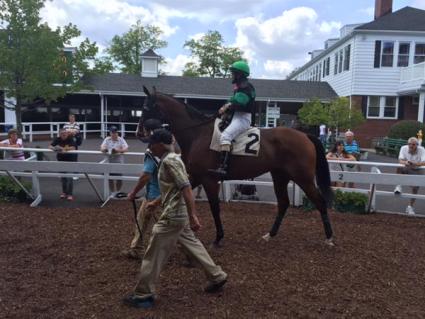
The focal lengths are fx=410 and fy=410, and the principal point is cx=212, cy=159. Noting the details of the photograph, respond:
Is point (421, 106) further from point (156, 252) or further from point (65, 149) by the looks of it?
point (156, 252)

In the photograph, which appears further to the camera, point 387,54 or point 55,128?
point 55,128

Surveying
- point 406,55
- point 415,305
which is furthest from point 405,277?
point 406,55

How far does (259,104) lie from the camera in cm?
2975

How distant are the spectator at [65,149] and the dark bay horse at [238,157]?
387 centimetres

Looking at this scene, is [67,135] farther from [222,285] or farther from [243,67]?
[222,285]

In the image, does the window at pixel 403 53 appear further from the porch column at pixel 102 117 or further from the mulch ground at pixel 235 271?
the mulch ground at pixel 235 271

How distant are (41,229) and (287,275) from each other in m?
4.07

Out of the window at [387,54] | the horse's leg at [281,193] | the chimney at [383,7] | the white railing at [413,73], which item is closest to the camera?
the horse's leg at [281,193]

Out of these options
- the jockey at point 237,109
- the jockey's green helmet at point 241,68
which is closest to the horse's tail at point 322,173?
the jockey at point 237,109

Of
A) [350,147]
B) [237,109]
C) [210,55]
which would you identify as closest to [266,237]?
[237,109]

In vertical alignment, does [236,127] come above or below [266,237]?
above

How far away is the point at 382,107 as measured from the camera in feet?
86.8

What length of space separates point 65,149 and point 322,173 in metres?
5.63

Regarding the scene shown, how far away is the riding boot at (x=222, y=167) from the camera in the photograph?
587 cm
